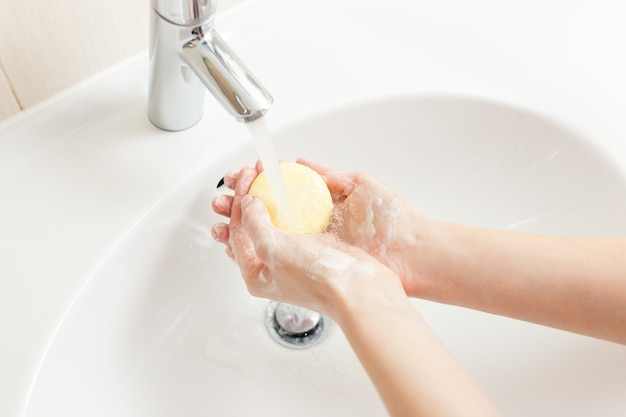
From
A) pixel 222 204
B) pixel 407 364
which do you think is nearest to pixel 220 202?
pixel 222 204

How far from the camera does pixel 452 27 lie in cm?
66

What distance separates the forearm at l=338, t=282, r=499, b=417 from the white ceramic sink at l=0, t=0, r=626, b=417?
0.15 m

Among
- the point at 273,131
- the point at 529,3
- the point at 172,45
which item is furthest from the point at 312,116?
the point at 529,3

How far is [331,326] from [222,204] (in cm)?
18

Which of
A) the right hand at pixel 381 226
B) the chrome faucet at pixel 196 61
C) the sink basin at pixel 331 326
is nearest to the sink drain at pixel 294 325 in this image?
the sink basin at pixel 331 326

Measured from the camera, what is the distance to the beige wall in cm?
47

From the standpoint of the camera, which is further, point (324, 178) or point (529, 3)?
point (529, 3)

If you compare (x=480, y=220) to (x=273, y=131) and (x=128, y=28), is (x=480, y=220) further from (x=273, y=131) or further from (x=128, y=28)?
(x=128, y=28)

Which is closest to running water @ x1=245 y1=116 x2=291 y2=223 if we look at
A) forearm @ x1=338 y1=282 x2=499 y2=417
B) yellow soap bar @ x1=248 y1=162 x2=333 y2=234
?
yellow soap bar @ x1=248 y1=162 x2=333 y2=234

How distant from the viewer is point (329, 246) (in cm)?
50

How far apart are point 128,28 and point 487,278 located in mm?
392

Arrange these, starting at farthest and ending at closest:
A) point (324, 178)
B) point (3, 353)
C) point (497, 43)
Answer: point (497, 43)
point (324, 178)
point (3, 353)

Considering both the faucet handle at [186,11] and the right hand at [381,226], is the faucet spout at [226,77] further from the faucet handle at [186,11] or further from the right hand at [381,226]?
the right hand at [381,226]

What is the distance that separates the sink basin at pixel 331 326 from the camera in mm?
478
